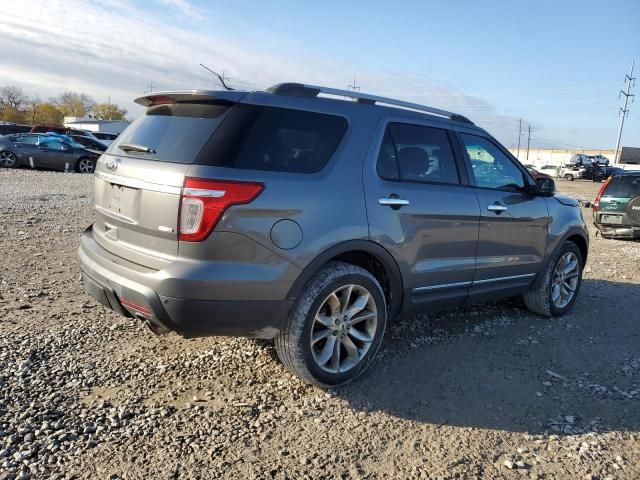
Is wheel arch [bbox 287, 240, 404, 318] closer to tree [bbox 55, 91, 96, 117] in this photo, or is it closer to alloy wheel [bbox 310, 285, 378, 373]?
alloy wheel [bbox 310, 285, 378, 373]

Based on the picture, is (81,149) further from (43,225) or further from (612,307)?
(612,307)

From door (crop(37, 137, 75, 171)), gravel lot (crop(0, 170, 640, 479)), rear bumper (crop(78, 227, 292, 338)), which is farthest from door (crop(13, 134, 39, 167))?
rear bumper (crop(78, 227, 292, 338))

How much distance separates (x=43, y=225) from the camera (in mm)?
8703

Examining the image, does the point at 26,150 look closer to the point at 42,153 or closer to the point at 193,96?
the point at 42,153

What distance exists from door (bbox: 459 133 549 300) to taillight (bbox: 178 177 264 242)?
7.56ft

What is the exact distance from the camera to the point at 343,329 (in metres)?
3.52

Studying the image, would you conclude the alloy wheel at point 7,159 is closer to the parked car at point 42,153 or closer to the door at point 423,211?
the parked car at point 42,153

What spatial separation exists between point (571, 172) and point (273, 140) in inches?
1851

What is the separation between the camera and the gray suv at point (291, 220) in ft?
9.73

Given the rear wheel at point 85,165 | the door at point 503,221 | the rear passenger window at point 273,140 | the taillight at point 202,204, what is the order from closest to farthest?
the taillight at point 202,204
the rear passenger window at point 273,140
the door at point 503,221
the rear wheel at point 85,165

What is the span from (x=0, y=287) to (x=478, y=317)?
470 cm

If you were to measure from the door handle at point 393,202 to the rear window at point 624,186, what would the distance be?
8.92m

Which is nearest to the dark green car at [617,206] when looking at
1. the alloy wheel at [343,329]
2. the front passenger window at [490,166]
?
the front passenger window at [490,166]

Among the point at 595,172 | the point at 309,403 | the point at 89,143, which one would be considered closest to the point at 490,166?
the point at 309,403
